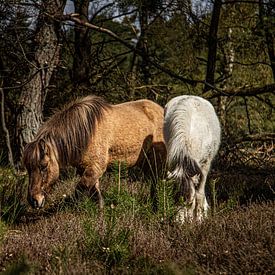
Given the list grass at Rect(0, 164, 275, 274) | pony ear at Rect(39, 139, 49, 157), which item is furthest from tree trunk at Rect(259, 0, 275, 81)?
pony ear at Rect(39, 139, 49, 157)

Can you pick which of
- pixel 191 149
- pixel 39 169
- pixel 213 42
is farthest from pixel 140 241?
pixel 213 42

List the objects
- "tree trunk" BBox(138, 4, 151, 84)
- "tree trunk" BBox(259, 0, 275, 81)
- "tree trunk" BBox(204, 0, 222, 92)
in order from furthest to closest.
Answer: "tree trunk" BBox(138, 4, 151, 84)
"tree trunk" BBox(204, 0, 222, 92)
"tree trunk" BBox(259, 0, 275, 81)

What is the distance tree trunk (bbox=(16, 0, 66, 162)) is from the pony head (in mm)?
2982

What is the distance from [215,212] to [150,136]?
76.8 inches

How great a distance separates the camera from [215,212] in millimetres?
5582

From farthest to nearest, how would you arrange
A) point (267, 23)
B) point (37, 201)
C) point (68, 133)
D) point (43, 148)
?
point (267, 23) < point (68, 133) < point (43, 148) < point (37, 201)

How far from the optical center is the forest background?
9.22 metres

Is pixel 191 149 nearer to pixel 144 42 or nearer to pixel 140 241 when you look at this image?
pixel 140 241

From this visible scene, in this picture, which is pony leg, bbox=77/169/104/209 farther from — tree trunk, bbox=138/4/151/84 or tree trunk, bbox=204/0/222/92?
tree trunk, bbox=138/4/151/84

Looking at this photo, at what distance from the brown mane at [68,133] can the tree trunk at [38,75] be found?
2.71m

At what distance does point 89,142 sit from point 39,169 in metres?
0.69

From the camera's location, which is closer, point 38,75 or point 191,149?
point 191,149

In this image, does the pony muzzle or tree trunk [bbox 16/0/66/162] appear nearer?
the pony muzzle

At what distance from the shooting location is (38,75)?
9.36 metres
